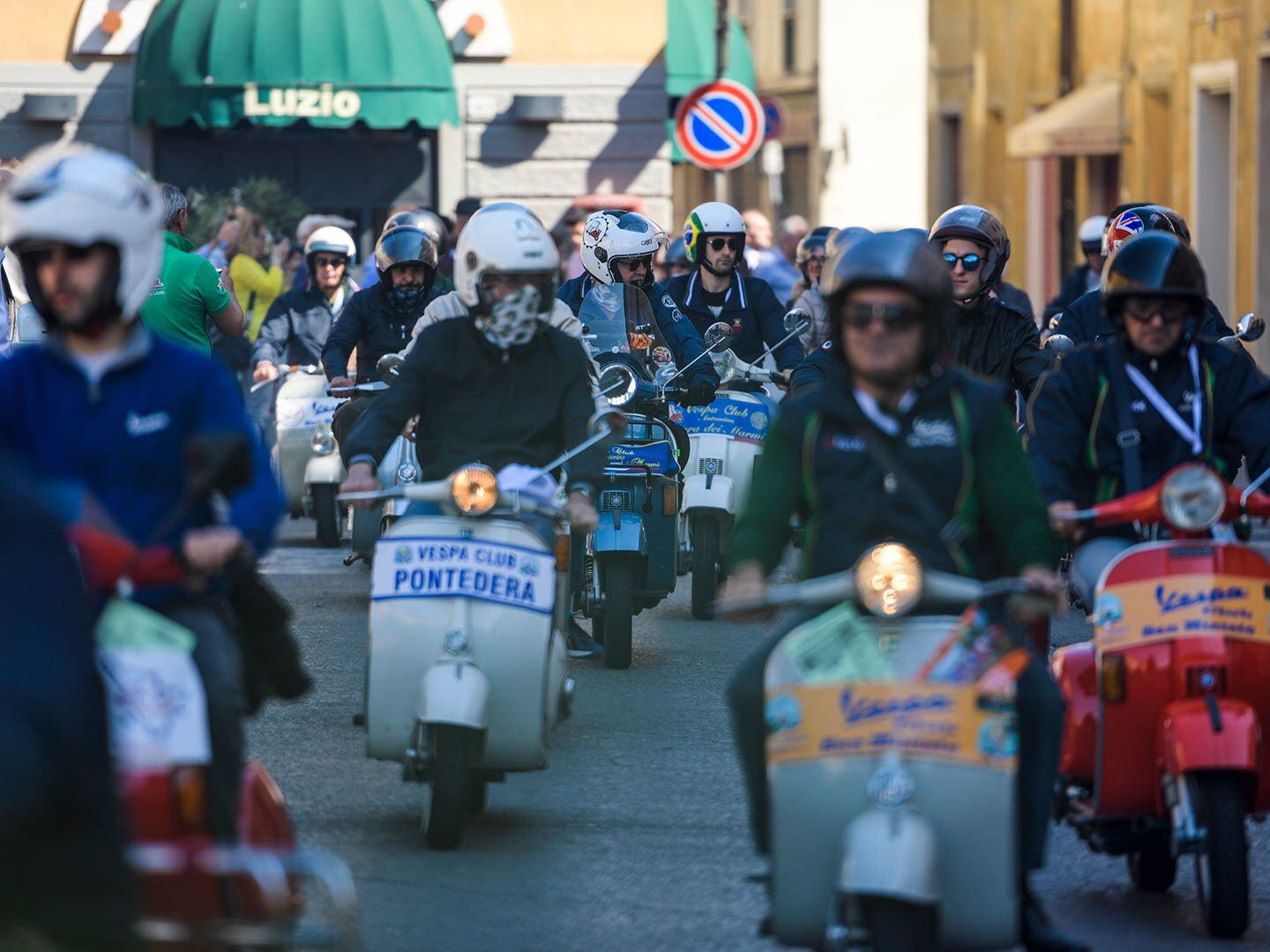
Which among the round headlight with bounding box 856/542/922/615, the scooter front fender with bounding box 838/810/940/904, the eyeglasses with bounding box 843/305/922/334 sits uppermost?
the eyeglasses with bounding box 843/305/922/334

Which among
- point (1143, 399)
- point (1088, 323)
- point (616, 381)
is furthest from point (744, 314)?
point (1143, 399)

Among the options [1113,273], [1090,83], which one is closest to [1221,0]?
[1090,83]

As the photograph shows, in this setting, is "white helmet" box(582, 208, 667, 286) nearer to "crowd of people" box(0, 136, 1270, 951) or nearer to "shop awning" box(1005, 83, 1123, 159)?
"crowd of people" box(0, 136, 1270, 951)

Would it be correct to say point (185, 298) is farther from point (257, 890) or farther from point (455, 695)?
point (257, 890)

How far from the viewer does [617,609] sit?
10578 millimetres

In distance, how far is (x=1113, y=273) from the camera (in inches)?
266

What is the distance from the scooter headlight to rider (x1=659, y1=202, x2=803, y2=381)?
3.30 meters

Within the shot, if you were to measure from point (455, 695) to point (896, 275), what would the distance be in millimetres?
2179

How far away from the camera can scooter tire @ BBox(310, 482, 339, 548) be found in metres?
15.5

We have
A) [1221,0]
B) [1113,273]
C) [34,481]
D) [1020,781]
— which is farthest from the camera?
[1221,0]

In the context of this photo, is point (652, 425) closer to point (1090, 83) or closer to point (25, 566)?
point (25, 566)

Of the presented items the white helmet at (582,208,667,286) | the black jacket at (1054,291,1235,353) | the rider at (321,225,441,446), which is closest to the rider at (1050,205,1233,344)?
the black jacket at (1054,291,1235,353)

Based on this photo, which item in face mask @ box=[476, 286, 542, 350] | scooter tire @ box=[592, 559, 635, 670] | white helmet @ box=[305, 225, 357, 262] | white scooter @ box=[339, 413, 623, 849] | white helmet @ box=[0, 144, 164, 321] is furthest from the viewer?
white helmet @ box=[305, 225, 357, 262]

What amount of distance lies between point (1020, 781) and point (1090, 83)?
94.8 feet
